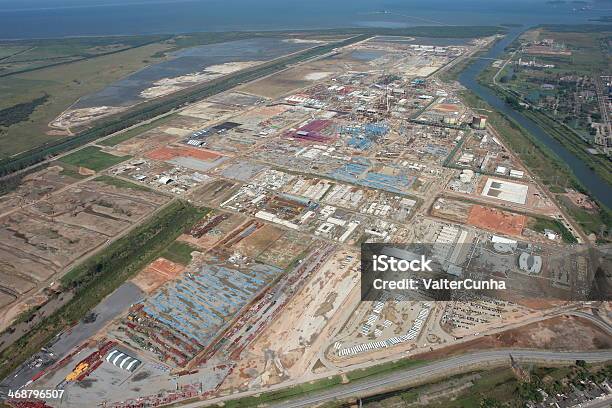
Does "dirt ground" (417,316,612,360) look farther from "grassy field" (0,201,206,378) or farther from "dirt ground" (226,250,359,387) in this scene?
"grassy field" (0,201,206,378)

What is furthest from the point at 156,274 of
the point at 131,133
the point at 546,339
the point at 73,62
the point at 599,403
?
the point at 73,62

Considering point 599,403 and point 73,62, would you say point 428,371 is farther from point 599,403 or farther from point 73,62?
point 73,62

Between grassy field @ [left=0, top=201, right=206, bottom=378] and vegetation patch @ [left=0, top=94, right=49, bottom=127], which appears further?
vegetation patch @ [left=0, top=94, right=49, bottom=127]

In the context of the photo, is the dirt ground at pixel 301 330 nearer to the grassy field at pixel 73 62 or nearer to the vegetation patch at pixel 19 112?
the grassy field at pixel 73 62

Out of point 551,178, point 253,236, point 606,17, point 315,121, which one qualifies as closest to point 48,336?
point 253,236

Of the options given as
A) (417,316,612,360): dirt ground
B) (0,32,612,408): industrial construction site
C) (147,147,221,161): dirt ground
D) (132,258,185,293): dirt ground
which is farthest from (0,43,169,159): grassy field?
(417,316,612,360): dirt ground

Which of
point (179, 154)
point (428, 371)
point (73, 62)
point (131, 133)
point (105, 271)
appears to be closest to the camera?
point (428, 371)
